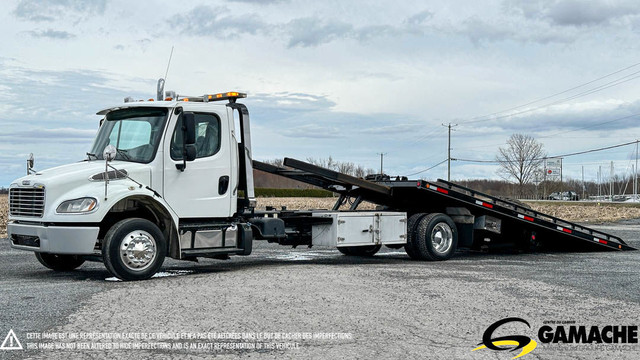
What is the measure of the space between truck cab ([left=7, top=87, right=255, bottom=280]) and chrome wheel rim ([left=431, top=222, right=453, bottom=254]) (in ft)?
13.3

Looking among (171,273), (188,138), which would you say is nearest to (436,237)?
(171,273)

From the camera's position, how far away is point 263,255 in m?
14.3

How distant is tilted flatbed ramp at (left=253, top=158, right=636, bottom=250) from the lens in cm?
1288

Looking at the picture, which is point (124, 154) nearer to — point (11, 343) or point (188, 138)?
point (188, 138)

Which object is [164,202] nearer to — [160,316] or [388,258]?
[160,316]

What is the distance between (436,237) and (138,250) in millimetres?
6108

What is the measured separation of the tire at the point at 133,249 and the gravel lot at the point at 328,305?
25 cm

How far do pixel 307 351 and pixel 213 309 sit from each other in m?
1.92

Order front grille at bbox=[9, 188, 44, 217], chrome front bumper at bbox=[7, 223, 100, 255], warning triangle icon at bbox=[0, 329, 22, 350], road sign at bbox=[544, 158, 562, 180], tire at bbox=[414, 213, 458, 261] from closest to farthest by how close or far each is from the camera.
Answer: warning triangle icon at bbox=[0, 329, 22, 350], chrome front bumper at bbox=[7, 223, 100, 255], front grille at bbox=[9, 188, 44, 217], tire at bbox=[414, 213, 458, 261], road sign at bbox=[544, 158, 562, 180]

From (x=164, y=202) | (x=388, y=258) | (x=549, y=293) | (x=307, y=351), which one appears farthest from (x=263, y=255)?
(x=307, y=351)

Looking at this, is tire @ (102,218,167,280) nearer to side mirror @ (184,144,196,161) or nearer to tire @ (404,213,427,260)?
side mirror @ (184,144,196,161)

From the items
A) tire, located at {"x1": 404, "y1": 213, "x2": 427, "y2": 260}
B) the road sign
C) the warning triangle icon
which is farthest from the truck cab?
the road sign

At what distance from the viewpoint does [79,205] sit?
30.6 ft

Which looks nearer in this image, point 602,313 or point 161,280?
point 602,313
